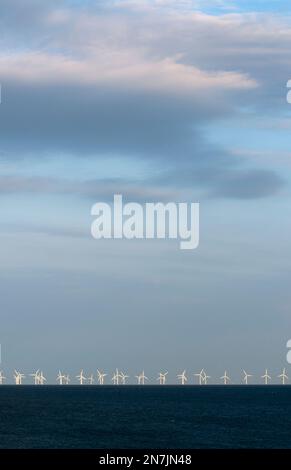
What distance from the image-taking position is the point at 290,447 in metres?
190
